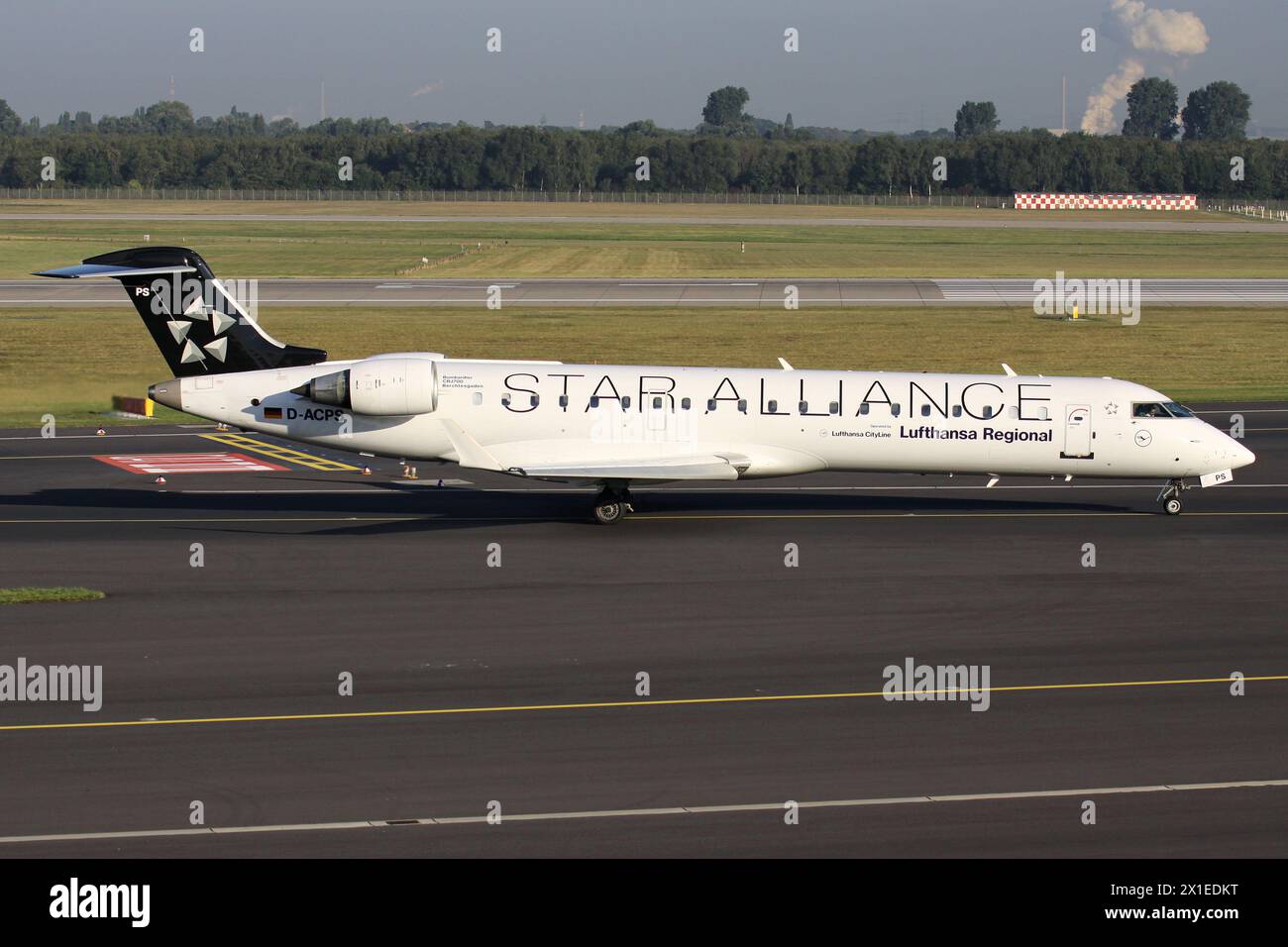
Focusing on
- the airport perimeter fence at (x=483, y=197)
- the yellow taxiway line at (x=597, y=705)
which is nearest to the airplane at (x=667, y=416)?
the yellow taxiway line at (x=597, y=705)

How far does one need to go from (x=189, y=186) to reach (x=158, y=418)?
158 meters

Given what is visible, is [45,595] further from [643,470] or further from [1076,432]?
[1076,432]

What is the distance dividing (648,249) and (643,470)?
279 feet

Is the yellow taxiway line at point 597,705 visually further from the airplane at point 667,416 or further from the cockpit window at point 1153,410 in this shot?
the cockpit window at point 1153,410

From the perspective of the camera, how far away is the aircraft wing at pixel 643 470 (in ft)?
99.8

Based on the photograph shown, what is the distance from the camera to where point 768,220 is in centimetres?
15125

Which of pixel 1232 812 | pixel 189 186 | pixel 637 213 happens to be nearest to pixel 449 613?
pixel 1232 812

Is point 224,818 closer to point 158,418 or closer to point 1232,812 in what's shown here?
point 1232,812

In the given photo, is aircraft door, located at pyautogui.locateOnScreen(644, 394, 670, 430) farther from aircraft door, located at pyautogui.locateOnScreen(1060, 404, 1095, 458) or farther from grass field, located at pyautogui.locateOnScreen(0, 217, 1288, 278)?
grass field, located at pyautogui.locateOnScreen(0, 217, 1288, 278)

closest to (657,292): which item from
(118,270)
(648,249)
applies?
(648,249)

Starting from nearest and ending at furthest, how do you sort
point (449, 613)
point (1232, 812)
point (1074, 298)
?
point (1232, 812) < point (449, 613) < point (1074, 298)

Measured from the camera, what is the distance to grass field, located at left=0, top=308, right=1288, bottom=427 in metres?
56.1

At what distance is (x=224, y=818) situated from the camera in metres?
16.3

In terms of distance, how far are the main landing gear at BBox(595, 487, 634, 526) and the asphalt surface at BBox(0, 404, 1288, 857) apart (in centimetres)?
47
